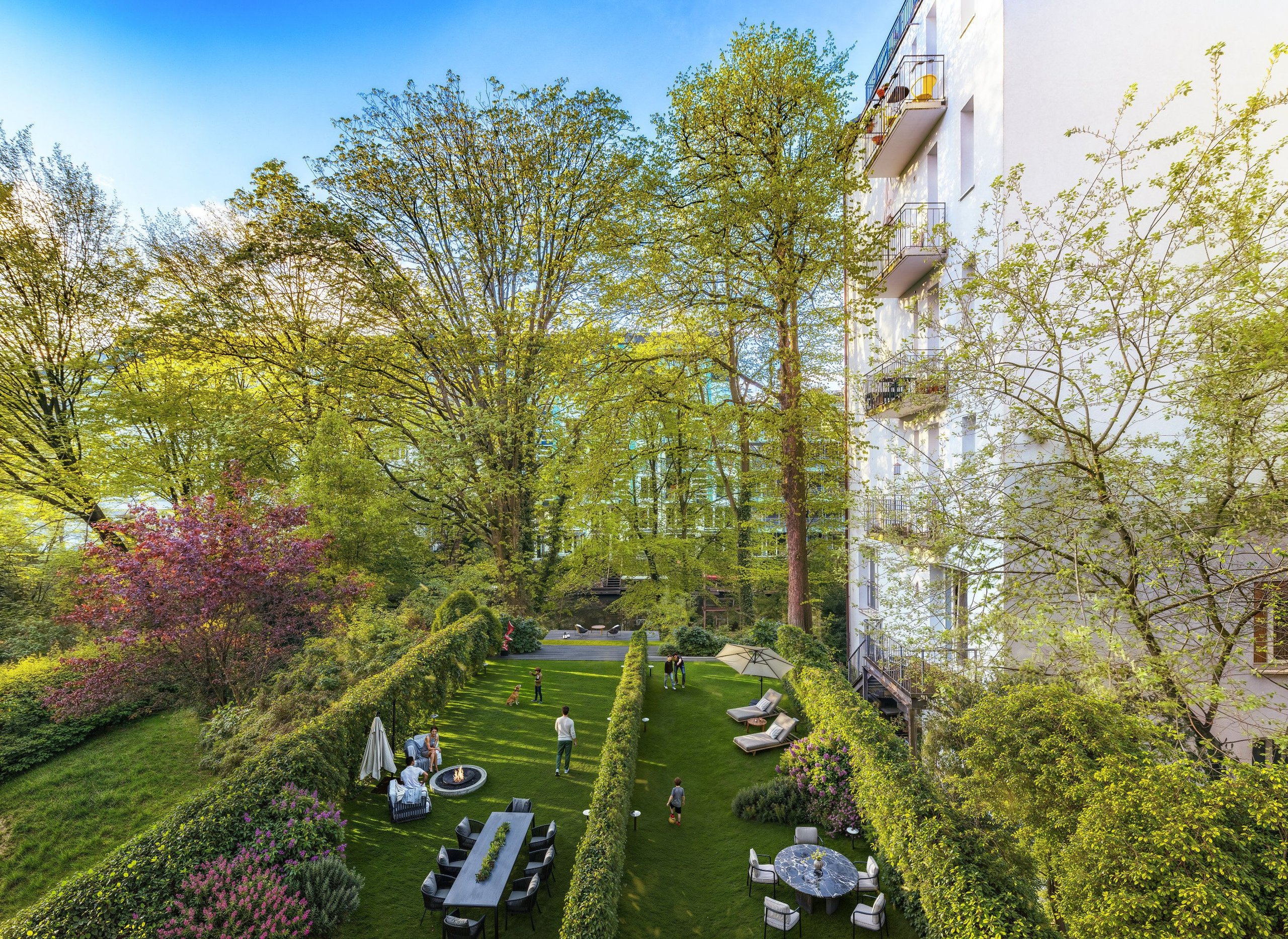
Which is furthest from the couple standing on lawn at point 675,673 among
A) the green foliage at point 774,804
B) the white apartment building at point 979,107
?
the green foliage at point 774,804

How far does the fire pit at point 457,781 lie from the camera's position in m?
11.4

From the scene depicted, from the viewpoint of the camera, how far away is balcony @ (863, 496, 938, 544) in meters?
11.0

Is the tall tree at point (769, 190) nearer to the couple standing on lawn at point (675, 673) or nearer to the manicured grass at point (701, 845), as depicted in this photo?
the couple standing on lawn at point (675, 673)

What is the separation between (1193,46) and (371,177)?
2318 centimetres

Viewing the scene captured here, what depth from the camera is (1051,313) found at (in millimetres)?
10586

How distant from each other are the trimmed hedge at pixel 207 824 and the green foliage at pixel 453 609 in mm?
4587

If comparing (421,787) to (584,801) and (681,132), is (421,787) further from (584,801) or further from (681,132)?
(681,132)

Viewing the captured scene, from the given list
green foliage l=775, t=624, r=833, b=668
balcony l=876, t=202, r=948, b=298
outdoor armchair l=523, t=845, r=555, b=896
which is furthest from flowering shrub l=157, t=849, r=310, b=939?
balcony l=876, t=202, r=948, b=298

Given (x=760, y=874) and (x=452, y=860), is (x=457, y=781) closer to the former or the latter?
(x=452, y=860)

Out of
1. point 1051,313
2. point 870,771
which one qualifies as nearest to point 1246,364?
point 1051,313

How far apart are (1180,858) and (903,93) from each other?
1732 centimetres

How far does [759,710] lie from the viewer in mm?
14766

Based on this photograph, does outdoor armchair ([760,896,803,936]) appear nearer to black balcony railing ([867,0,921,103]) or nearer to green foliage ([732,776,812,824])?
green foliage ([732,776,812,824])

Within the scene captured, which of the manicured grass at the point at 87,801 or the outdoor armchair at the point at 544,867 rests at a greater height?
the outdoor armchair at the point at 544,867
